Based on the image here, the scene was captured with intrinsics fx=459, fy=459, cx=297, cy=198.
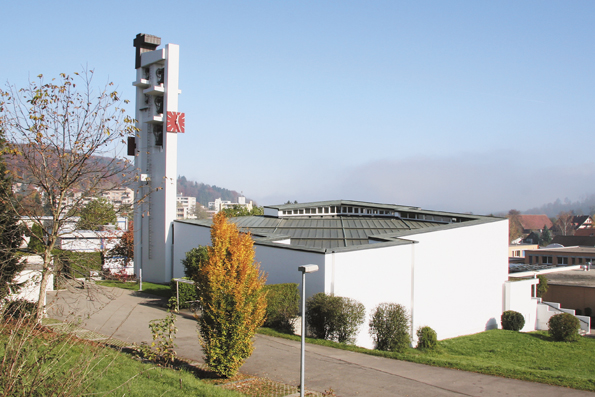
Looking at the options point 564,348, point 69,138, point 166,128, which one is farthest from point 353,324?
point 166,128

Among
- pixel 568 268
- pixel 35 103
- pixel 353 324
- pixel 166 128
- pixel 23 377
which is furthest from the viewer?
pixel 568 268

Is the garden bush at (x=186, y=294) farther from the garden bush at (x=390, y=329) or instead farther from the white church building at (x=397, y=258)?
the garden bush at (x=390, y=329)

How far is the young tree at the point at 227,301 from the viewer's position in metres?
10.9

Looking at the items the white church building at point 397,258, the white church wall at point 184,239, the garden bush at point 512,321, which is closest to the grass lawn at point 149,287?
the white church wall at point 184,239

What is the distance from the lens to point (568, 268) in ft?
163

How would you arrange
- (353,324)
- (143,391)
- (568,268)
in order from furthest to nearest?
(568,268) < (353,324) < (143,391)

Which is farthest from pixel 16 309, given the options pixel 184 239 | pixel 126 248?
pixel 126 248

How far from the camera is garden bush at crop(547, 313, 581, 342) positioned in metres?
24.9

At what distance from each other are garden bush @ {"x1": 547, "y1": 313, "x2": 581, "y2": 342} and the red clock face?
25.9 m

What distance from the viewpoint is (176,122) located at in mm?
31938

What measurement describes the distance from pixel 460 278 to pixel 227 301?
17042 mm

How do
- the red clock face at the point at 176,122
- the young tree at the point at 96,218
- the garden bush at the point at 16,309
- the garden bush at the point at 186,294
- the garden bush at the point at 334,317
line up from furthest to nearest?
the red clock face at the point at 176,122, the garden bush at the point at 186,294, the garden bush at the point at 334,317, the young tree at the point at 96,218, the garden bush at the point at 16,309

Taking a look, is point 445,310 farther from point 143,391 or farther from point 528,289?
point 143,391

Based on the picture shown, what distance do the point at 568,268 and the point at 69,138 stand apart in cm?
5216
